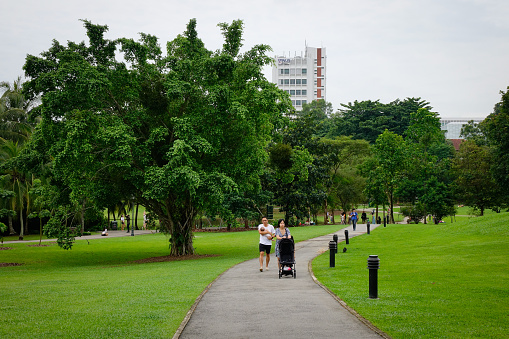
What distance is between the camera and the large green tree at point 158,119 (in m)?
22.2

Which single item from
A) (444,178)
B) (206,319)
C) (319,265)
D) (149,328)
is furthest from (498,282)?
(444,178)

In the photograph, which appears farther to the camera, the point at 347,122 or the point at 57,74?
the point at 347,122

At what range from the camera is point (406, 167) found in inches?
2243

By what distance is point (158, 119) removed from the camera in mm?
25688

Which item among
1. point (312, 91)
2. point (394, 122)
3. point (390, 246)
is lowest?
point (390, 246)

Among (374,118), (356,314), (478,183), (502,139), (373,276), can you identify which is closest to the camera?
(356,314)

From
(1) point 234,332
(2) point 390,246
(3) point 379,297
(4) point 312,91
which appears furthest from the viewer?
(4) point 312,91

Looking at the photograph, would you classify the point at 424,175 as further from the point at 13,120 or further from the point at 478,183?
the point at 13,120

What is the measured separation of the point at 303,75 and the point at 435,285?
514 feet

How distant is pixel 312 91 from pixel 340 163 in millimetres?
102366

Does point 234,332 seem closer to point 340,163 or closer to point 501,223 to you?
point 501,223

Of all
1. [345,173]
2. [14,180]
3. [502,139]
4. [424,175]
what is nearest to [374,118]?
[345,173]

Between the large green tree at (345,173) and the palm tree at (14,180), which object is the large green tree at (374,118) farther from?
the palm tree at (14,180)

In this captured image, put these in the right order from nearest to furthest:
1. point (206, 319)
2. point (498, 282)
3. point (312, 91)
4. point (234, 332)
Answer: point (234, 332) → point (206, 319) → point (498, 282) → point (312, 91)
